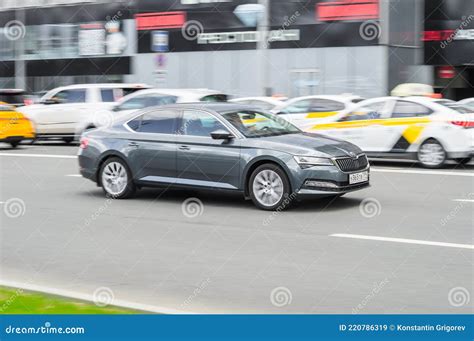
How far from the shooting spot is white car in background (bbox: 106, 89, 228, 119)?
20.8m

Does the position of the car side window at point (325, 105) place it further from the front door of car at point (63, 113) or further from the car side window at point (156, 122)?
Answer: the car side window at point (156, 122)

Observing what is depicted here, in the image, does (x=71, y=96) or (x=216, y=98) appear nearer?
(x=216, y=98)

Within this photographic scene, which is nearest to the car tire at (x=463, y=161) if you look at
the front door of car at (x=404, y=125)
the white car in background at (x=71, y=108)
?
the front door of car at (x=404, y=125)

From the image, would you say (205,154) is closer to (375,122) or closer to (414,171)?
(414,171)

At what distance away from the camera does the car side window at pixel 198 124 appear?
1194 cm

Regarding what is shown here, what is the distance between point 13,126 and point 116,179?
11.1 metres

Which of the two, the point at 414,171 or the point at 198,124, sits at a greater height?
the point at 198,124

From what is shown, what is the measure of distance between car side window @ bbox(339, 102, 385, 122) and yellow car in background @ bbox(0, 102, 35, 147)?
9230 mm

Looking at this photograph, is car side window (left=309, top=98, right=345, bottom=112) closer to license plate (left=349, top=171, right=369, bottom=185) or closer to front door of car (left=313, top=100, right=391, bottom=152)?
front door of car (left=313, top=100, right=391, bottom=152)

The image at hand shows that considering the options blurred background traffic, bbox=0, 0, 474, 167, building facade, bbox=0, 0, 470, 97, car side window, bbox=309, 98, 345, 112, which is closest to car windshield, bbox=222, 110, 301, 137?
blurred background traffic, bbox=0, 0, 474, 167

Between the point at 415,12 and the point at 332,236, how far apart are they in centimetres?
2654

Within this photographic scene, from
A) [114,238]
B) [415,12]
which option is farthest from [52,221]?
[415,12]

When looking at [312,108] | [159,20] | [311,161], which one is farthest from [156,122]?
[159,20]

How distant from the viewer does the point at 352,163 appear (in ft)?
37.9
